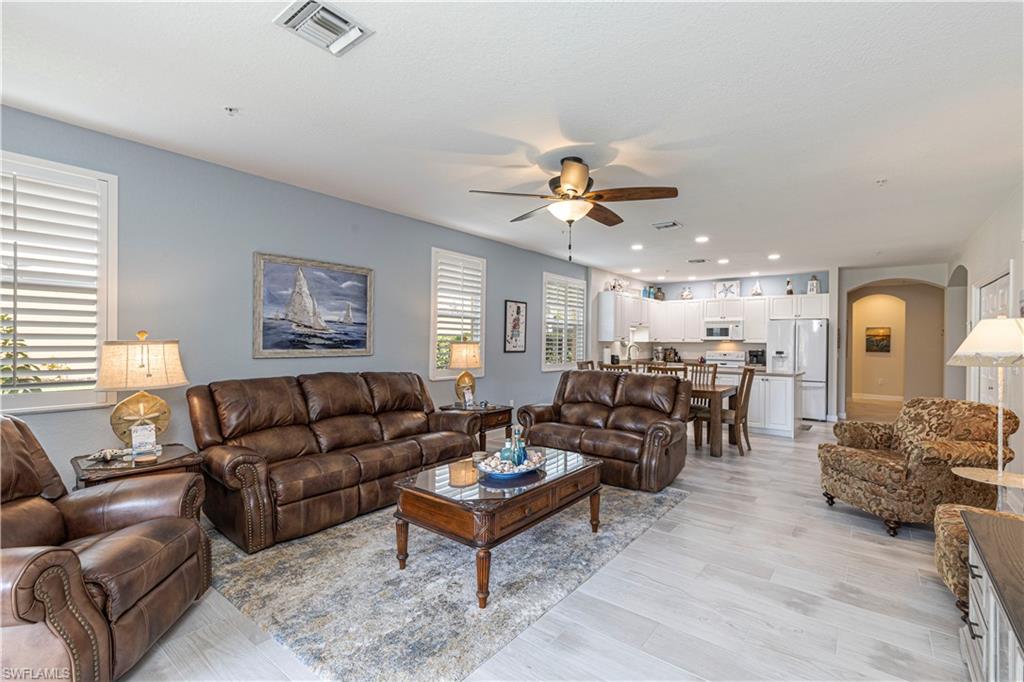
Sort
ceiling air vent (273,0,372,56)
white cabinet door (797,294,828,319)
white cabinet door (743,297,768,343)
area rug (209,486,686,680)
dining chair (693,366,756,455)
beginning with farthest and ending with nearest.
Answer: white cabinet door (743,297,768,343) → white cabinet door (797,294,828,319) → dining chair (693,366,756,455) → area rug (209,486,686,680) → ceiling air vent (273,0,372,56)

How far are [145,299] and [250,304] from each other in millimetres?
705

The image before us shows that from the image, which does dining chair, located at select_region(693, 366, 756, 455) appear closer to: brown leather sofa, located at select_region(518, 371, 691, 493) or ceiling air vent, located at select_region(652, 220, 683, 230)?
brown leather sofa, located at select_region(518, 371, 691, 493)

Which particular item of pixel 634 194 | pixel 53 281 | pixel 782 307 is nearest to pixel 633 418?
pixel 634 194

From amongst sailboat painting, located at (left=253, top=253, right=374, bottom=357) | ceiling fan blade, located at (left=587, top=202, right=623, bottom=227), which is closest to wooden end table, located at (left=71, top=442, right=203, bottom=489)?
sailboat painting, located at (left=253, top=253, right=374, bottom=357)

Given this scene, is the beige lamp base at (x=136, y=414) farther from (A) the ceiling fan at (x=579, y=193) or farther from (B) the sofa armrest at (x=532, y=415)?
(B) the sofa armrest at (x=532, y=415)

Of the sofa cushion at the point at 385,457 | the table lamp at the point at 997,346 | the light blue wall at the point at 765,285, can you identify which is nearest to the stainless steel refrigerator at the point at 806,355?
the light blue wall at the point at 765,285

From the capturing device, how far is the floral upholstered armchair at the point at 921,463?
2994 mm

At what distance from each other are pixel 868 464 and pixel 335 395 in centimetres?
414

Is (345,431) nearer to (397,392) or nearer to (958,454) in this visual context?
(397,392)

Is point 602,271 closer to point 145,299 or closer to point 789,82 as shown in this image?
point 789,82

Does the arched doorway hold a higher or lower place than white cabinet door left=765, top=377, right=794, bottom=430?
higher

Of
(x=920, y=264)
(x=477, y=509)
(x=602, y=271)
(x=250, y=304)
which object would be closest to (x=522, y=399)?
(x=602, y=271)

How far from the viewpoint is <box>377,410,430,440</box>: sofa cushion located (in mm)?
4148

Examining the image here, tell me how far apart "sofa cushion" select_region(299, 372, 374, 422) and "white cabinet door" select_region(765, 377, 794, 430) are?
5.82m
